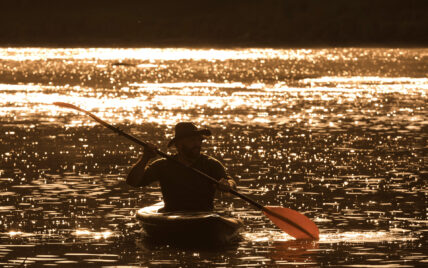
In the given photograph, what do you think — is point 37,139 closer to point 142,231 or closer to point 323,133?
point 323,133

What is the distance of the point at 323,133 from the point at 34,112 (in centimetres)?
1321

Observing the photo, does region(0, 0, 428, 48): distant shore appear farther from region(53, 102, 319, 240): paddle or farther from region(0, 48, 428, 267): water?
region(53, 102, 319, 240): paddle

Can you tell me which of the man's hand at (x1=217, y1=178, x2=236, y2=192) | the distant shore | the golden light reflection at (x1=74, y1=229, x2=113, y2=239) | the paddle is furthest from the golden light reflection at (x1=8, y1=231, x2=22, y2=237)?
the distant shore

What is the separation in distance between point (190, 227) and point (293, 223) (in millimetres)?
1879

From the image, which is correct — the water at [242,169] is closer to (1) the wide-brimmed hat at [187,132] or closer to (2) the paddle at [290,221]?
(2) the paddle at [290,221]

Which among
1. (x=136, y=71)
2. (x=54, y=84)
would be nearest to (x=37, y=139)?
(x=54, y=84)

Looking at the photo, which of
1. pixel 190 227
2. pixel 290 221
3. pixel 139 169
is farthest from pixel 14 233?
pixel 290 221

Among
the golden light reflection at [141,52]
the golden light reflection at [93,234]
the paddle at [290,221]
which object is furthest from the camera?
the golden light reflection at [141,52]

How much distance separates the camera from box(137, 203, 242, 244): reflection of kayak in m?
18.7

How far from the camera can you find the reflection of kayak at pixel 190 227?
61.3 feet

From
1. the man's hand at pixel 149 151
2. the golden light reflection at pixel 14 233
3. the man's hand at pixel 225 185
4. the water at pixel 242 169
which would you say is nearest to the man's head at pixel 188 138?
the man's hand at pixel 149 151

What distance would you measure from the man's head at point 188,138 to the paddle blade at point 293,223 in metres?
1.65

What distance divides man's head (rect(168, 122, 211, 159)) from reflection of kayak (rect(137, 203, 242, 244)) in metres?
0.84

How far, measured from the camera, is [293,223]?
1989 centimetres
